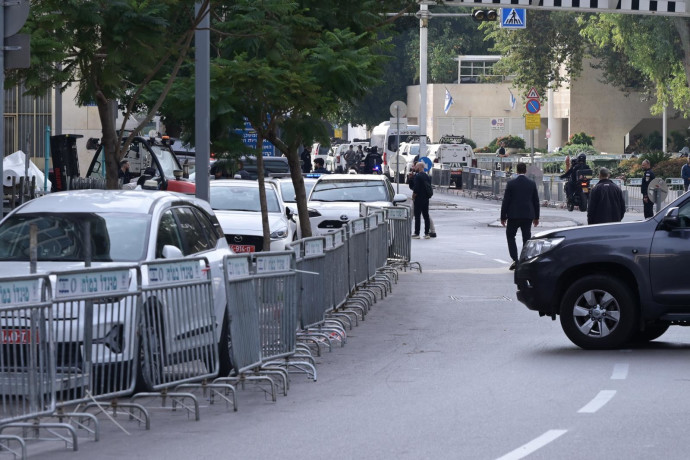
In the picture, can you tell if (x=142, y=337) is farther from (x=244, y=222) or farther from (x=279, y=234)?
(x=279, y=234)

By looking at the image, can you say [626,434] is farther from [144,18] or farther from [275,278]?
[144,18]

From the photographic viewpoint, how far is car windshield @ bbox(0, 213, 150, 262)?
11.9 m

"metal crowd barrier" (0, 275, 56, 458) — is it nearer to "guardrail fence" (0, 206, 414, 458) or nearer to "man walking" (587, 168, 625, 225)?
"guardrail fence" (0, 206, 414, 458)

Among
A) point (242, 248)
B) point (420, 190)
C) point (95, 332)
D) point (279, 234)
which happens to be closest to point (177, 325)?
point (95, 332)

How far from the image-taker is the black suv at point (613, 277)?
14102 mm

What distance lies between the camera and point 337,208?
27359mm

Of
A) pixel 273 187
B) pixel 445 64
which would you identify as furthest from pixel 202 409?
pixel 445 64

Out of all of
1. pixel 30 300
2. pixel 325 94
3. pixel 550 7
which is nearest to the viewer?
pixel 30 300

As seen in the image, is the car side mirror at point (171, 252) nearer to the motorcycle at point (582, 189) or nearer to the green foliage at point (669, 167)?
the motorcycle at point (582, 189)

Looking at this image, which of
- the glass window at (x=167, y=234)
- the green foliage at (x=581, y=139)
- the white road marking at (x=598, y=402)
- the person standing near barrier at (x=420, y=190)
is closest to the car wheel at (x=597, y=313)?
the white road marking at (x=598, y=402)

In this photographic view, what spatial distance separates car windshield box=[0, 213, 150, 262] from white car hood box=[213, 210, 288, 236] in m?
8.92

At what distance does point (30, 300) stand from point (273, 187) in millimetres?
15582

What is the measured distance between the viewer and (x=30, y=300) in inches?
356

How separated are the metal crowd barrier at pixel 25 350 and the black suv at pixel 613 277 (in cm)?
675
